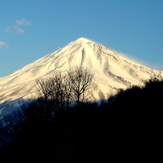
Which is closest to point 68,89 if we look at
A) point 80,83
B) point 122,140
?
point 80,83


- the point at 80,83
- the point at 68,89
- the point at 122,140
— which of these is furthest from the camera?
the point at 68,89

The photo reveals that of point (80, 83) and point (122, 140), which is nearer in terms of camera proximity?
point (122, 140)

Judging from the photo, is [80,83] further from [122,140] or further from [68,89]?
[122,140]

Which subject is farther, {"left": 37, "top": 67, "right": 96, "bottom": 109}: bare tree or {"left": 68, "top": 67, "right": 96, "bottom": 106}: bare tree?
{"left": 37, "top": 67, "right": 96, "bottom": 109}: bare tree

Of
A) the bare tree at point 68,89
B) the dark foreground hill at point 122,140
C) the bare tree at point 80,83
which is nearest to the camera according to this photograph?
the dark foreground hill at point 122,140

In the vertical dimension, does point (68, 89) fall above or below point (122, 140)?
above

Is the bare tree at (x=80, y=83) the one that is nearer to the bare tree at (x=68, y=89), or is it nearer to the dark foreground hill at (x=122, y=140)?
the bare tree at (x=68, y=89)

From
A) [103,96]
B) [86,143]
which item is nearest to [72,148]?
[86,143]

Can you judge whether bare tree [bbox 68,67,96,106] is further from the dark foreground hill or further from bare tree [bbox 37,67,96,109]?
the dark foreground hill

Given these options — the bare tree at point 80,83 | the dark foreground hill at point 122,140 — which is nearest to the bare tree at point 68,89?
the bare tree at point 80,83

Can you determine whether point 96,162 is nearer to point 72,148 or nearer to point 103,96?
point 72,148

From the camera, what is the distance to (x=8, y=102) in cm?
17950

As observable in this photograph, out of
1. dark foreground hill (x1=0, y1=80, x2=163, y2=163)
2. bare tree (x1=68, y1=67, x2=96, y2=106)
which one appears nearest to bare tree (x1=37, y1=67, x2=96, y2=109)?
bare tree (x1=68, y1=67, x2=96, y2=106)

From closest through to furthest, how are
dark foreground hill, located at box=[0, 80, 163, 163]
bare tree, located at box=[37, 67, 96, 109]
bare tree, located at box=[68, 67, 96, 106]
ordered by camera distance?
dark foreground hill, located at box=[0, 80, 163, 163] → bare tree, located at box=[68, 67, 96, 106] → bare tree, located at box=[37, 67, 96, 109]
